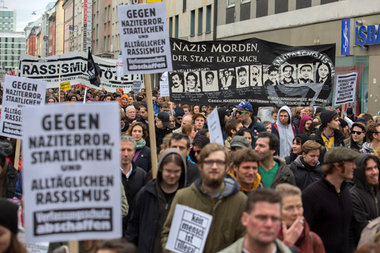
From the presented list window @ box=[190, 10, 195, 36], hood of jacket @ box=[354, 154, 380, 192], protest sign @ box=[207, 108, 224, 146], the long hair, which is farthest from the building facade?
the long hair

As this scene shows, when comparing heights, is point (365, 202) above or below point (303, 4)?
below

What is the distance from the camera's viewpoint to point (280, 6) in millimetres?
28984

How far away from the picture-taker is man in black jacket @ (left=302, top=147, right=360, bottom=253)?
5.74 m

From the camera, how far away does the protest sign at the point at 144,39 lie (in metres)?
7.46

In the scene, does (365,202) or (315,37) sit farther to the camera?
(315,37)

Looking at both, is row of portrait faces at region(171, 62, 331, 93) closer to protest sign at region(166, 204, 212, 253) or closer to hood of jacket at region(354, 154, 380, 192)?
hood of jacket at region(354, 154, 380, 192)

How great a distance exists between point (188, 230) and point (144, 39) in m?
3.27

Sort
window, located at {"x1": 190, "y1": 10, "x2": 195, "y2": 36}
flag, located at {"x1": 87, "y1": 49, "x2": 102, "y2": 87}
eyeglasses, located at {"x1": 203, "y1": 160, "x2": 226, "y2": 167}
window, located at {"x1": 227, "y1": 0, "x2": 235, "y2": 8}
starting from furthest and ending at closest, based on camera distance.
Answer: window, located at {"x1": 190, "y1": 10, "x2": 195, "y2": 36} < window, located at {"x1": 227, "y1": 0, "x2": 235, "y2": 8} < flag, located at {"x1": 87, "y1": 49, "x2": 102, "y2": 87} < eyeglasses, located at {"x1": 203, "y1": 160, "x2": 226, "y2": 167}

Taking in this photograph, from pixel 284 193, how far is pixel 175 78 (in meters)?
7.25

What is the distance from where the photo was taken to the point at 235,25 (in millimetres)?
34156

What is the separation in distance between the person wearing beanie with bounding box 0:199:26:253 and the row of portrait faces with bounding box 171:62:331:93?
806cm

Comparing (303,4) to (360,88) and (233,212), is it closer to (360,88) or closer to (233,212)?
(360,88)

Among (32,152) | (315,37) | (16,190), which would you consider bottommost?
(16,190)

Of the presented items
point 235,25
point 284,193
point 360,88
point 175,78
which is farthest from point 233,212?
point 235,25
